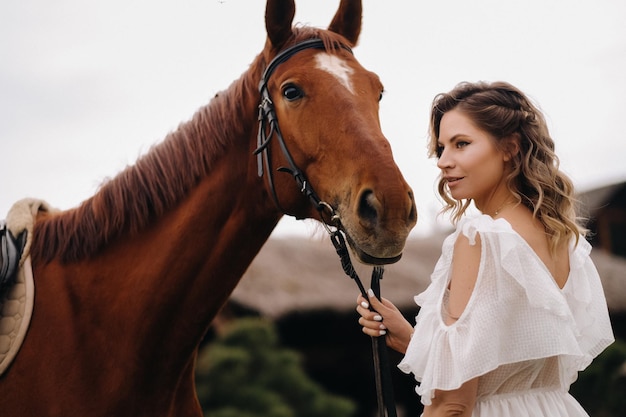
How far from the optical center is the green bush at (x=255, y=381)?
609cm

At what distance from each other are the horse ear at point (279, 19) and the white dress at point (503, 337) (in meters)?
1.19

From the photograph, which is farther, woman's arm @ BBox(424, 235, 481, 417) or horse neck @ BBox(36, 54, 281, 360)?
horse neck @ BBox(36, 54, 281, 360)

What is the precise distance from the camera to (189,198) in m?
2.55

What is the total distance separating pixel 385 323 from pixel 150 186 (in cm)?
111

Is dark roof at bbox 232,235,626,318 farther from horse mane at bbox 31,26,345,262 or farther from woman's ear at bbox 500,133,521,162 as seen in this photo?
woman's ear at bbox 500,133,521,162

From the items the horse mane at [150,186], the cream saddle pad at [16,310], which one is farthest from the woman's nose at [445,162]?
the cream saddle pad at [16,310]

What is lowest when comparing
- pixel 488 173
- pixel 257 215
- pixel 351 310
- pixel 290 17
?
pixel 351 310

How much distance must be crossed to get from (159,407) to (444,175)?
1366 millimetres

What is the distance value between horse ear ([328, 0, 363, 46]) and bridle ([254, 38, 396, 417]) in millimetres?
260

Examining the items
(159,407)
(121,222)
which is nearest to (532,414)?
(159,407)

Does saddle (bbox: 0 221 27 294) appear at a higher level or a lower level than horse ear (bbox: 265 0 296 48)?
lower

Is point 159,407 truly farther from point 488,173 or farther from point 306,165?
point 488,173

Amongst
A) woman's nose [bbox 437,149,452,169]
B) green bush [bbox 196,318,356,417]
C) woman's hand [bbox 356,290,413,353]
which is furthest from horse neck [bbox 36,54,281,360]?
green bush [bbox 196,318,356,417]

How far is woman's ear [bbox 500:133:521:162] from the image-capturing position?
1.99 meters
